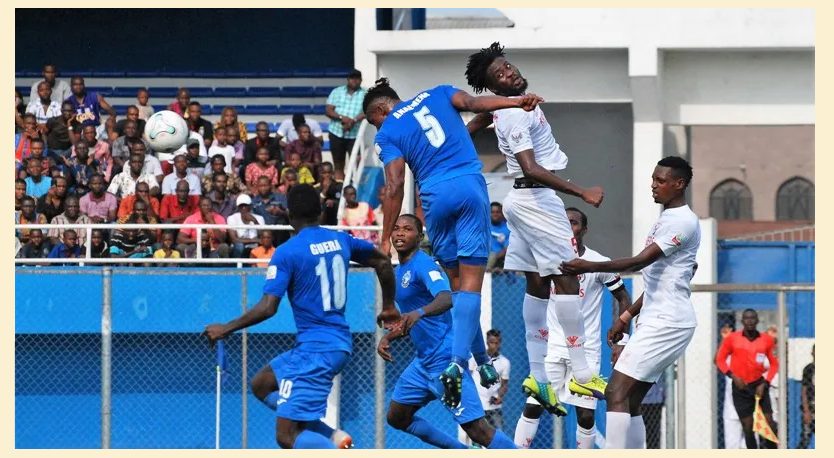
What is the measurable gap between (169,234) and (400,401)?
838 centimetres

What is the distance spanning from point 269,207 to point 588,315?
22.7ft

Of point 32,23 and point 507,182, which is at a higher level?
point 32,23

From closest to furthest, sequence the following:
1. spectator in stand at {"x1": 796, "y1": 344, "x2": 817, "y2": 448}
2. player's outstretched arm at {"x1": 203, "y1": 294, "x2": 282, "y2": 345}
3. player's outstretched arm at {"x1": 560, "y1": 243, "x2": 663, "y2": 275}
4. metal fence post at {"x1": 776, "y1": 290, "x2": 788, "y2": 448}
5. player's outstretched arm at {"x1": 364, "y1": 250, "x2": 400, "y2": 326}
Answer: player's outstretched arm at {"x1": 203, "y1": 294, "x2": 282, "y2": 345} → player's outstretched arm at {"x1": 560, "y1": 243, "x2": 663, "y2": 275} → player's outstretched arm at {"x1": 364, "y1": 250, "x2": 400, "y2": 326} → metal fence post at {"x1": 776, "y1": 290, "x2": 788, "y2": 448} → spectator in stand at {"x1": 796, "y1": 344, "x2": 817, "y2": 448}

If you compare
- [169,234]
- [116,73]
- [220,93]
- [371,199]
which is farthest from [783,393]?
[116,73]

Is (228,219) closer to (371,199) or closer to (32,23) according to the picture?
(371,199)

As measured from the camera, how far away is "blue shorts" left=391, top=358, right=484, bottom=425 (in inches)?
429

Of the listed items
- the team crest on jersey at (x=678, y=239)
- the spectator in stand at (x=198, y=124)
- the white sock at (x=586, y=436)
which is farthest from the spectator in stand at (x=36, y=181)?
the team crest on jersey at (x=678, y=239)

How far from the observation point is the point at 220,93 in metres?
24.8

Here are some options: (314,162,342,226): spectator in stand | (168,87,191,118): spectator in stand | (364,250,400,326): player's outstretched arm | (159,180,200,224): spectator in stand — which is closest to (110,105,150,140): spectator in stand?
(168,87,191,118): spectator in stand

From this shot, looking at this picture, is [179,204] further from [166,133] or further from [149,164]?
[166,133]

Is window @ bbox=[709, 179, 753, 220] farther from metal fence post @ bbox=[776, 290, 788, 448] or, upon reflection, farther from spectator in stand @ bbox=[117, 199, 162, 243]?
metal fence post @ bbox=[776, 290, 788, 448]

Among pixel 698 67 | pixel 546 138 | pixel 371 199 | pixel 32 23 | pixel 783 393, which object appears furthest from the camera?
pixel 32 23

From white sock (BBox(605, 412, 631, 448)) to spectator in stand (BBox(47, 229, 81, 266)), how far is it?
1042 cm

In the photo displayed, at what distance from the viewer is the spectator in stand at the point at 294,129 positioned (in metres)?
21.1
